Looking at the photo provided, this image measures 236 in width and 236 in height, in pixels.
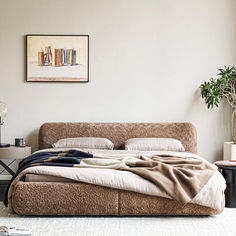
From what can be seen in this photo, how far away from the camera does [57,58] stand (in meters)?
4.97

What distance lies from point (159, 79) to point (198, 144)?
102 cm

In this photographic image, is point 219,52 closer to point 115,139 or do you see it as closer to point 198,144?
point 198,144

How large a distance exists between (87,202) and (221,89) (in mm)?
2573

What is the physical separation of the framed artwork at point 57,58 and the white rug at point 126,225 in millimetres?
2268

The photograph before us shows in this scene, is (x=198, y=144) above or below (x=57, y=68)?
below

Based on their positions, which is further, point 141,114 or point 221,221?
point 141,114

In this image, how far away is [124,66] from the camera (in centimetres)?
503

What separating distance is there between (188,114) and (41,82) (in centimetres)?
202

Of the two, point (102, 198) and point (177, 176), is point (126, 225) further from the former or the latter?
point (177, 176)

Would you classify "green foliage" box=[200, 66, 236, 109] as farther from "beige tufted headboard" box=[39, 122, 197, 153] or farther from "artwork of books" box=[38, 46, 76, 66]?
"artwork of books" box=[38, 46, 76, 66]

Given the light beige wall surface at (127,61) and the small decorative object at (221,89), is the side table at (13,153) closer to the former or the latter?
the light beige wall surface at (127,61)

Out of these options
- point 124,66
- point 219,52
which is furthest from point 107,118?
point 219,52

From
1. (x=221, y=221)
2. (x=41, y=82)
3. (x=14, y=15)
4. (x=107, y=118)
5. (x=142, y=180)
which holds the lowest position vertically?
(x=221, y=221)

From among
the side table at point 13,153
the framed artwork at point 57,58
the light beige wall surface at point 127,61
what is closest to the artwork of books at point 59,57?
the framed artwork at point 57,58
